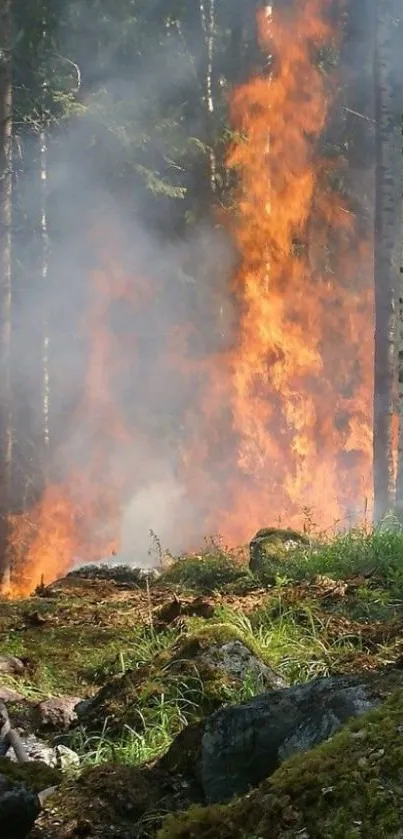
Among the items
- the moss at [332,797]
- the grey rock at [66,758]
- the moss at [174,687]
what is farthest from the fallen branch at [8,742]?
the moss at [332,797]

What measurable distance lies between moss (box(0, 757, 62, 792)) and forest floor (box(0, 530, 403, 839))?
0.27ft

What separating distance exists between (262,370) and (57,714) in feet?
43.0

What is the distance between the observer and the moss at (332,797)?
1.49 metres

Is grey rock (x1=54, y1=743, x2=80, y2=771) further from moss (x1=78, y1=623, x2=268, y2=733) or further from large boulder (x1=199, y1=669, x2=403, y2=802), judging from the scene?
large boulder (x1=199, y1=669, x2=403, y2=802)

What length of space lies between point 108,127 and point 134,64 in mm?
2913

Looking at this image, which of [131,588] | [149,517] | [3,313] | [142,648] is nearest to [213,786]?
[142,648]

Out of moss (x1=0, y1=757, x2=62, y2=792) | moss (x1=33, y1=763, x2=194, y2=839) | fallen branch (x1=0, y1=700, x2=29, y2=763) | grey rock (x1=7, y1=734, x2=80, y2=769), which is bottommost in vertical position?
moss (x1=33, y1=763, x2=194, y2=839)

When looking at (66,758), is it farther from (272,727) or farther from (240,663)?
(272,727)

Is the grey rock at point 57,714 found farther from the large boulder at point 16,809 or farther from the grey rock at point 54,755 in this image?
the large boulder at point 16,809

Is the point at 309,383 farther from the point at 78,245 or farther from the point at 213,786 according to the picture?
the point at 213,786

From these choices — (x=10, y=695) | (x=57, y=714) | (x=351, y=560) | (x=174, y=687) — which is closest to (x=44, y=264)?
(x=351, y=560)

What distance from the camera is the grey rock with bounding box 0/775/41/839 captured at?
2232 millimetres

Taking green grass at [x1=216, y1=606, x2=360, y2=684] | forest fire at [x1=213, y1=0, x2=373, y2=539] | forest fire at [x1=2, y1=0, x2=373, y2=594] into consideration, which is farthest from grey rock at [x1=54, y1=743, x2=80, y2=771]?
forest fire at [x1=2, y1=0, x2=373, y2=594]

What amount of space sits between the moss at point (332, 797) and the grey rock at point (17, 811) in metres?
0.59
